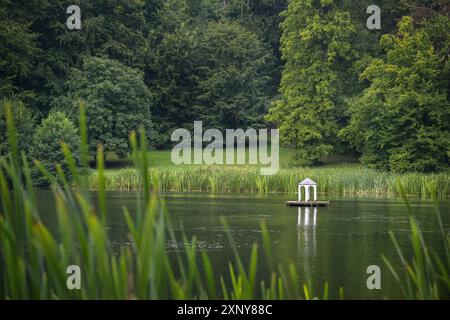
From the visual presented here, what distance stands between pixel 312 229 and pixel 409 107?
75.2ft

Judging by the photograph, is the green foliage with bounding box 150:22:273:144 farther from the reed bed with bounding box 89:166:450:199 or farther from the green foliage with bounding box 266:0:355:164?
the reed bed with bounding box 89:166:450:199

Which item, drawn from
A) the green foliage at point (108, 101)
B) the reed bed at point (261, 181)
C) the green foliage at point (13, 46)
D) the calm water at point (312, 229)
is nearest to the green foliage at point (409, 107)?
the reed bed at point (261, 181)

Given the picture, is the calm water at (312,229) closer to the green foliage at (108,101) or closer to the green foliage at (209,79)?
the green foliage at (108,101)

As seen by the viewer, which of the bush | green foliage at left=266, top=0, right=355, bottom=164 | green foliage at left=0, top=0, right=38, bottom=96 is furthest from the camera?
green foliage at left=266, top=0, right=355, bottom=164

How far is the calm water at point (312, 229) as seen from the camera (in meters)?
15.0

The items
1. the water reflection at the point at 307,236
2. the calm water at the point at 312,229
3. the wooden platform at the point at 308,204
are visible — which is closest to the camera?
the calm water at the point at 312,229

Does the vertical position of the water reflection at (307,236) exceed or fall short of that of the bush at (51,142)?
it falls short

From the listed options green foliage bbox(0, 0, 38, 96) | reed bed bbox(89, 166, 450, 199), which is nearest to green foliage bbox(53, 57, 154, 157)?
green foliage bbox(0, 0, 38, 96)

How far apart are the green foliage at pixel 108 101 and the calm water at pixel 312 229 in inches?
545

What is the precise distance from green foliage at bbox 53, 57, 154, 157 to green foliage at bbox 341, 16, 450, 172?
37.5 feet

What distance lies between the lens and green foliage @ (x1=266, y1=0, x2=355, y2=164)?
48906 millimetres

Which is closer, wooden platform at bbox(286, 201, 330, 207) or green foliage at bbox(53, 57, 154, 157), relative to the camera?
wooden platform at bbox(286, 201, 330, 207)
